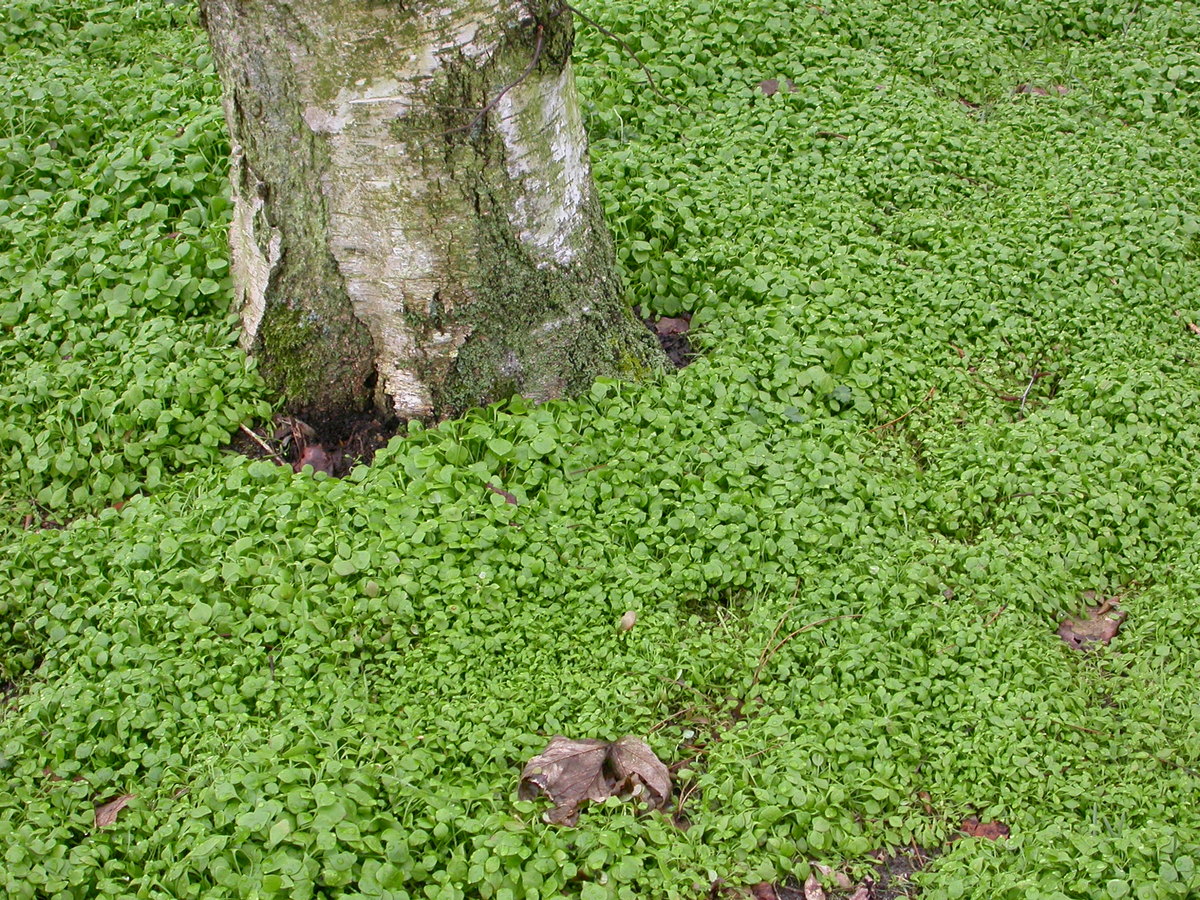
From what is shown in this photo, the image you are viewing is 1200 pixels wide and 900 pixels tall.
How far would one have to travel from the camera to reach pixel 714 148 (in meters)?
5.60

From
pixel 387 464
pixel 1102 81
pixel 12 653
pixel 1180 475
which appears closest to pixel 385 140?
pixel 387 464

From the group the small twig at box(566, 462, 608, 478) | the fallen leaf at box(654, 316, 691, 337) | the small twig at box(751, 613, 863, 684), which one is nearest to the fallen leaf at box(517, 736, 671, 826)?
the small twig at box(751, 613, 863, 684)

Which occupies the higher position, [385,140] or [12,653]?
[385,140]

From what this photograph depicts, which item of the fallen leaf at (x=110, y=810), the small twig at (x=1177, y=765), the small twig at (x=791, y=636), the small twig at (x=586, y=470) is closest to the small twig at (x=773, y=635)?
the small twig at (x=791, y=636)

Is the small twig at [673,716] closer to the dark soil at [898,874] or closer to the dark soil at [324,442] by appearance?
the dark soil at [898,874]

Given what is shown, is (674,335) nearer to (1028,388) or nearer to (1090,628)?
(1028,388)

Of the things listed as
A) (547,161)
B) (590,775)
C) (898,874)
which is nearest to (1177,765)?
(898,874)

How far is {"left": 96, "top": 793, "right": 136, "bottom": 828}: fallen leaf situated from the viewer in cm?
326

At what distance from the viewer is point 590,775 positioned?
10.9 feet

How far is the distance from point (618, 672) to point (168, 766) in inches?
58.5

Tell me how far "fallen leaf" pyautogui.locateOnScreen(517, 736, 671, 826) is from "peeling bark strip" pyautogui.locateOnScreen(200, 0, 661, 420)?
1618 mm

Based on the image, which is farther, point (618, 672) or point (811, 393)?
point (811, 393)

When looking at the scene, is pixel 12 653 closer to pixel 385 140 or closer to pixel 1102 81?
pixel 385 140

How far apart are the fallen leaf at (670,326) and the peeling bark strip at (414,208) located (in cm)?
32
